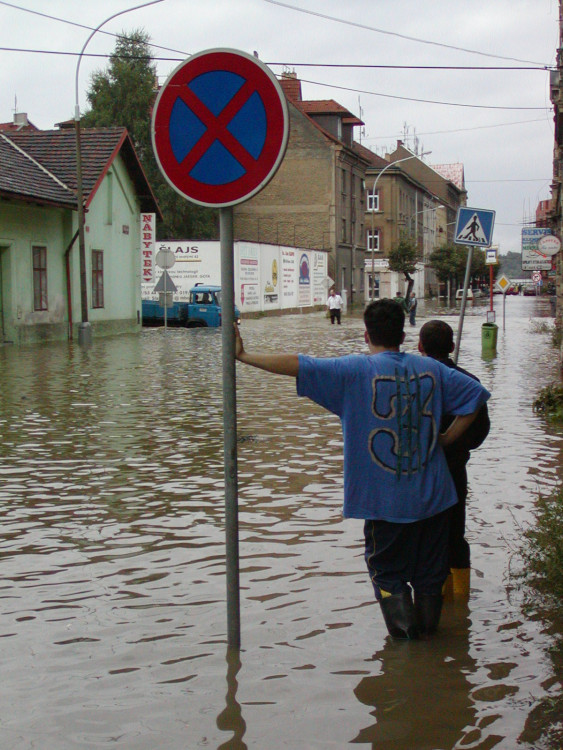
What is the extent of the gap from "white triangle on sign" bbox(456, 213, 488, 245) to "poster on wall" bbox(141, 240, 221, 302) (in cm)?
3134

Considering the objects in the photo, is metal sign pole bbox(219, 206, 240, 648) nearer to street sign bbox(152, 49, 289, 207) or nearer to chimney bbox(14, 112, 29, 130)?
street sign bbox(152, 49, 289, 207)

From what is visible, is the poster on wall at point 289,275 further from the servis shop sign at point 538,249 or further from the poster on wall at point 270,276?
the servis shop sign at point 538,249

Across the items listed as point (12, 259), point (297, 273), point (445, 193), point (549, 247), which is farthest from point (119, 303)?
point (445, 193)

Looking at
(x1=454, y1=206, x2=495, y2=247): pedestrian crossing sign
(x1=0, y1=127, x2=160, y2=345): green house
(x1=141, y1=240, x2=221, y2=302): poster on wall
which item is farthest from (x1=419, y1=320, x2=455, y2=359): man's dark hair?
(x1=141, y1=240, x2=221, y2=302): poster on wall

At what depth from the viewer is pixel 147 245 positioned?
125 ft

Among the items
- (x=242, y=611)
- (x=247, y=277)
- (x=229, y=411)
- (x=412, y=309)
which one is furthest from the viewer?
(x=247, y=277)

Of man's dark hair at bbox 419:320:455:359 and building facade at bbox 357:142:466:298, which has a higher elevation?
building facade at bbox 357:142:466:298

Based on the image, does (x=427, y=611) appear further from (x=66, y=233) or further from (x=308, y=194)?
(x=308, y=194)

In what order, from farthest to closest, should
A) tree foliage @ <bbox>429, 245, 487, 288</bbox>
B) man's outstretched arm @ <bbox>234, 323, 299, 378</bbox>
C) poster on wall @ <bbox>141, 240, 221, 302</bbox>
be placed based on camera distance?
tree foliage @ <bbox>429, 245, 487, 288</bbox> → poster on wall @ <bbox>141, 240, 221, 302</bbox> → man's outstretched arm @ <bbox>234, 323, 299, 378</bbox>

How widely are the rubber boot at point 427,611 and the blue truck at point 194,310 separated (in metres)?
35.9

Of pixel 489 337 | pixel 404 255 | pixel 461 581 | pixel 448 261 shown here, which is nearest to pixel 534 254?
pixel 489 337

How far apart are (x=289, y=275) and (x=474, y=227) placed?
4116 centimetres

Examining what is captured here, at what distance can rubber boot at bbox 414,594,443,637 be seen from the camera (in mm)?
4680

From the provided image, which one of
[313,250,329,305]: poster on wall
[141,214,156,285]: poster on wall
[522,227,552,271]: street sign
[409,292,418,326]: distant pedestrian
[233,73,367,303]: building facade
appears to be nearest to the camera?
[522,227,552,271]: street sign
